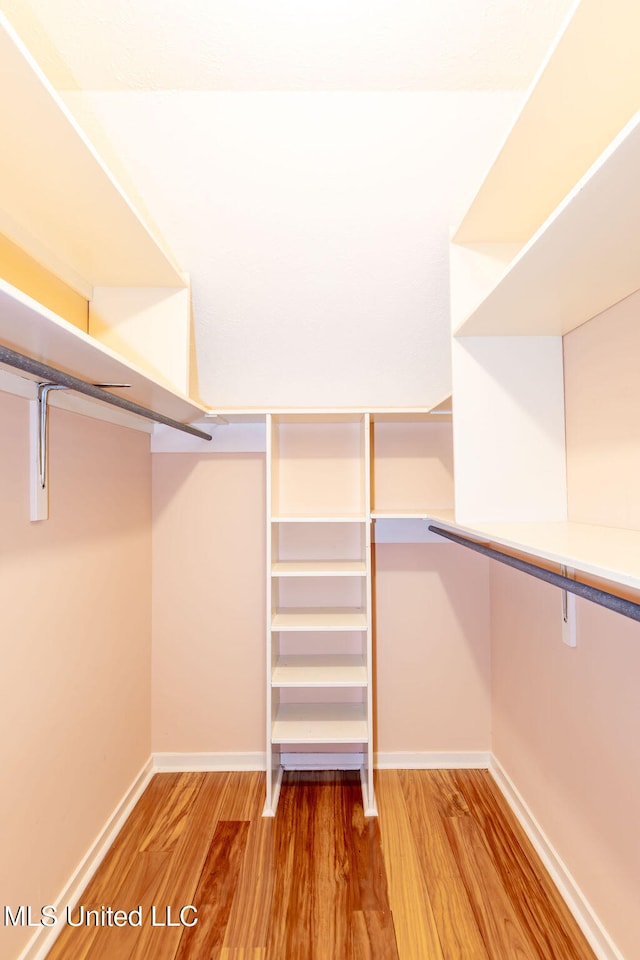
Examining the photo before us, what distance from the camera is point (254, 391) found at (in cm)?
243

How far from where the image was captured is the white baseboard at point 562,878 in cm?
146

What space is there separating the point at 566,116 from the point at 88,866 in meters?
2.53

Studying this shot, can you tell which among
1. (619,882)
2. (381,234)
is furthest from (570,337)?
(619,882)

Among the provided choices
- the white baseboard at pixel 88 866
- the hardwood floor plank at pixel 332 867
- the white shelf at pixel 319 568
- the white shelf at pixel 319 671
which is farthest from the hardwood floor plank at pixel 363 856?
the white shelf at pixel 319 568

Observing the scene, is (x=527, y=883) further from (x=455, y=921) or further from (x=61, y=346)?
(x=61, y=346)

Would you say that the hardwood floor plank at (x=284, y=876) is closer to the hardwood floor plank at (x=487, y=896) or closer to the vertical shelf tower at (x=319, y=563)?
the vertical shelf tower at (x=319, y=563)

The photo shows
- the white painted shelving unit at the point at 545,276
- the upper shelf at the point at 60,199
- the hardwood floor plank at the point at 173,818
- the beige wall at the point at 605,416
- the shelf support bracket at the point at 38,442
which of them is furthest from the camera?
the hardwood floor plank at the point at 173,818

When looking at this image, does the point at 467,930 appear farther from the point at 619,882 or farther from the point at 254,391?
the point at 254,391

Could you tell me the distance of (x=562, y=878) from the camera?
168 cm

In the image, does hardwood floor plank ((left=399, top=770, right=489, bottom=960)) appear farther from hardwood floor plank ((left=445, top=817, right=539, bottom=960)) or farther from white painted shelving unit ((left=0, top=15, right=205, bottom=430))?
white painted shelving unit ((left=0, top=15, right=205, bottom=430))

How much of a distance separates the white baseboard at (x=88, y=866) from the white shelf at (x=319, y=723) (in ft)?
2.05

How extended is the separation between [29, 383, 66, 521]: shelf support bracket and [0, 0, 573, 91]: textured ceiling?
952mm

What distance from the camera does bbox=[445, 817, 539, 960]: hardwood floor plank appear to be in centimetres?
151

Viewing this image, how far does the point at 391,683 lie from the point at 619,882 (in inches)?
46.8
